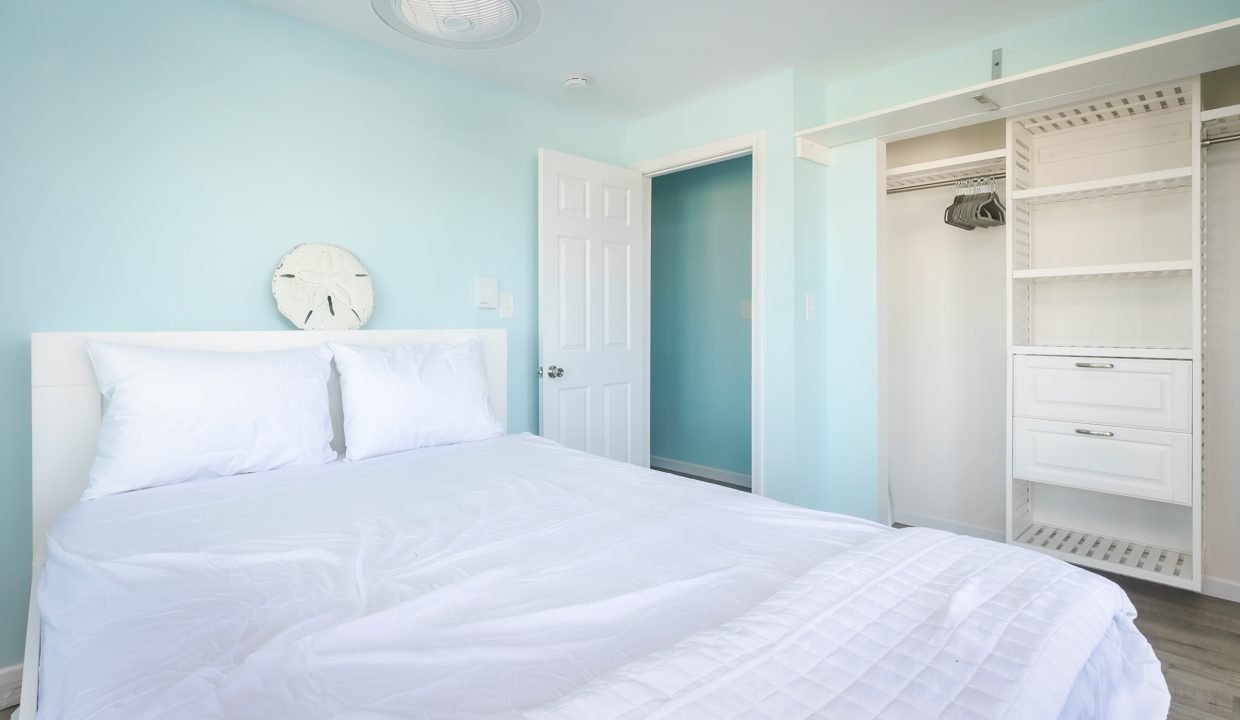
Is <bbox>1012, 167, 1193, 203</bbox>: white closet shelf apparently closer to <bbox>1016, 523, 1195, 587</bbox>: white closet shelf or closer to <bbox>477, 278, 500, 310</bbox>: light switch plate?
<bbox>1016, 523, 1195, 587</bbox>: white closet shelf

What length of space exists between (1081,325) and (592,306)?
2354 millimetres

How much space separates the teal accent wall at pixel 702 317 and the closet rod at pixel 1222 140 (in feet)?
7.82

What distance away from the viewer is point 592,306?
11.2 ft

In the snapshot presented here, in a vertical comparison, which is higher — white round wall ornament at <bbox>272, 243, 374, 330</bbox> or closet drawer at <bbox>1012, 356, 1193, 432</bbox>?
white round wall ornament at <bbox>272, 243, 374, 330</bbox>

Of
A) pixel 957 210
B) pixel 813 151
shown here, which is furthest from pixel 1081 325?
pixel 813 151

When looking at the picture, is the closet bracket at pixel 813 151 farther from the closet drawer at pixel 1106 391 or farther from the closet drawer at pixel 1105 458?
the closet drawer at pixel 1105 458

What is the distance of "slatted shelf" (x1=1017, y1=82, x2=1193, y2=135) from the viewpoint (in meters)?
2.36

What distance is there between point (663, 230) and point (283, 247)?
3095 mm

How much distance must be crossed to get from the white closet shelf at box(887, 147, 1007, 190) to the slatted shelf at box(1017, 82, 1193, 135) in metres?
0.18

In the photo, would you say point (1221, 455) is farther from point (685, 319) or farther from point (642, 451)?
point (685, 319)

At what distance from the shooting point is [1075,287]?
2838mm

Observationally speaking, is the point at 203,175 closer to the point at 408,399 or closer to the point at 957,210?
the point at 408,399

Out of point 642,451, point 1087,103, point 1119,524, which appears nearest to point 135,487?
point 642,451

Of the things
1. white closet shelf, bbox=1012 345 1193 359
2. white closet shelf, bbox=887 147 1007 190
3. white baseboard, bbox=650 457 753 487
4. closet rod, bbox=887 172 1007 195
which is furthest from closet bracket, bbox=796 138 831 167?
white baseboard, bbox=650 457 753 487
